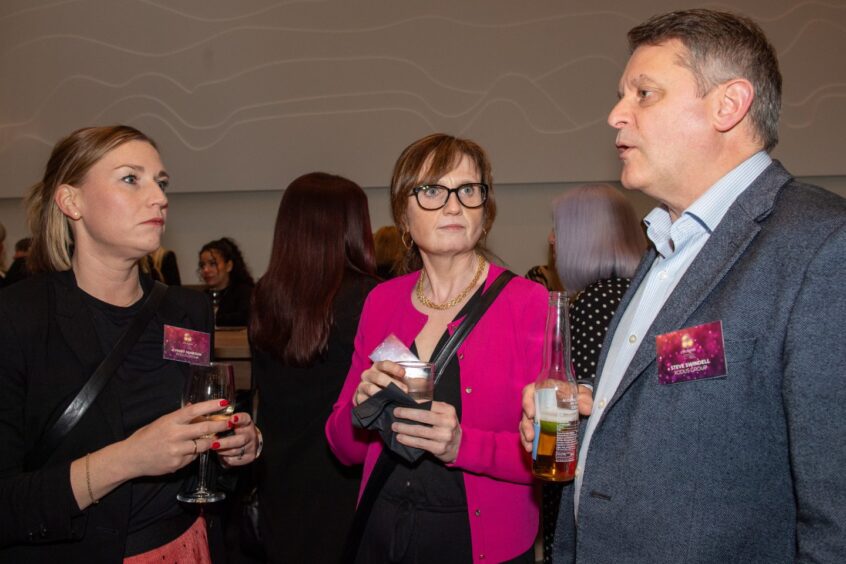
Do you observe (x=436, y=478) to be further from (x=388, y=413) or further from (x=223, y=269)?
(x=223, y=269)

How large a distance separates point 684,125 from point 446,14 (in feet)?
18.0

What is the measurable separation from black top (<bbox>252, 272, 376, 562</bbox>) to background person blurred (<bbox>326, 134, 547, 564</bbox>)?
1.37ft

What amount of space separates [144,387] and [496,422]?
0.90 m

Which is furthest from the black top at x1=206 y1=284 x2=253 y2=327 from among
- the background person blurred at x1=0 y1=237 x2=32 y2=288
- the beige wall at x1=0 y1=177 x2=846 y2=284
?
the background person blurred at x1=0 y1=237 x2=32 y2=288

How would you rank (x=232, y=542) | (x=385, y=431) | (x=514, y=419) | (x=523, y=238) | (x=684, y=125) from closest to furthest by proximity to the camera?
1. (x=684, y=125)
2. (x=385, y=431)
3. (x=514, y=419)
4. (x=232, y=542)
5. (x=523, y=238)

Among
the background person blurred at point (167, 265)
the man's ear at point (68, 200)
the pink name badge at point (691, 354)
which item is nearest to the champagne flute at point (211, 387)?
the man's ear at point (68, 200)

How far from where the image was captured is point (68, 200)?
1.84m

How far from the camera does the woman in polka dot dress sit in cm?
243

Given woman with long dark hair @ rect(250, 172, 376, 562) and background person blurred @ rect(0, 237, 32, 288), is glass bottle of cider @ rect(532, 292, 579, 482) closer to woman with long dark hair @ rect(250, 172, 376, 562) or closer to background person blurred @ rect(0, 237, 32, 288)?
woman with long dark hair @ rect(250, 172, 376, 562)

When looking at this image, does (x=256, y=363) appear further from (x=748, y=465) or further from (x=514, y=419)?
(x=748, y=465)

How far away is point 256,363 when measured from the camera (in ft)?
8.14

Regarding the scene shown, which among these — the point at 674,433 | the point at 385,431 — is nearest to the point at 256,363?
the point at 385,431

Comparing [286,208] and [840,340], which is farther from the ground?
[286,208]

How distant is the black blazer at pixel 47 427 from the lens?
1529mm
